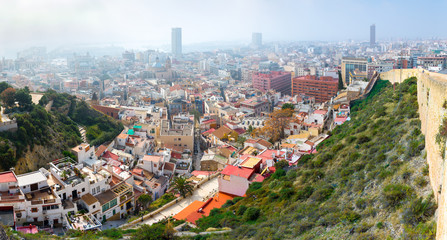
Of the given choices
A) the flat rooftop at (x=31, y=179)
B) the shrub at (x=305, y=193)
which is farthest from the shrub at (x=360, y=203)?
the flat rooftop at (x=31, y=179)

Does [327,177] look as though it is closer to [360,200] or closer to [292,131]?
[360,200]

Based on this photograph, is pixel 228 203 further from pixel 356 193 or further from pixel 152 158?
pixel 152 158

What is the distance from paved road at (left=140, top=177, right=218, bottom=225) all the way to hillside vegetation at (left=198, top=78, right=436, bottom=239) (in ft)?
6.38

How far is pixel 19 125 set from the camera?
52.1 ft

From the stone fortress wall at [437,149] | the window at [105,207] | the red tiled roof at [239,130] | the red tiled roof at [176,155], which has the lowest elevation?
the window at [105,207]

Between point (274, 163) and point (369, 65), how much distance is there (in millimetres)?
33866

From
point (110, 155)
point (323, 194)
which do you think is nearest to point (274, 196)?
point (323, 194)

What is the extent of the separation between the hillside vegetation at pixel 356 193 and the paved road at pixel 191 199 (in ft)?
6.38

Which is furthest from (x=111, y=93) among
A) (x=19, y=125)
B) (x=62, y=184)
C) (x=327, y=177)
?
(x=327, y=177)

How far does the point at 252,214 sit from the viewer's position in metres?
10.1

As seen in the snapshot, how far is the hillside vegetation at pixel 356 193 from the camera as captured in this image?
6141 millimetres

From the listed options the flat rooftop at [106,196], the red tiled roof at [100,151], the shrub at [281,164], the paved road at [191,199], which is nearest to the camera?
the paved road at [191,199]

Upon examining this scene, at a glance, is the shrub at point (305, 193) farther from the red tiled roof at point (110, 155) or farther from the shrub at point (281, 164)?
the red tiled roof at point (110, 155)

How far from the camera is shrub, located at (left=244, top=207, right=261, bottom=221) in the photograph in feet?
33.1
